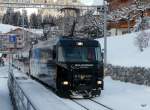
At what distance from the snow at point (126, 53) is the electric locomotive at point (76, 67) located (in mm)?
6166

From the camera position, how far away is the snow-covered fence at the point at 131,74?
97.8 feet

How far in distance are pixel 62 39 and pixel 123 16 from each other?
41068 mm

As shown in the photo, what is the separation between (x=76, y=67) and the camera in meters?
25.7

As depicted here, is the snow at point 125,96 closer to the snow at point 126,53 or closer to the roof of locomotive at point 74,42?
the snow at point 126,53

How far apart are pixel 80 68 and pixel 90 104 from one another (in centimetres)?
295

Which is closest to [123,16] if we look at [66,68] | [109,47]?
[109,47]

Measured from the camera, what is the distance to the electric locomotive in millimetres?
25594

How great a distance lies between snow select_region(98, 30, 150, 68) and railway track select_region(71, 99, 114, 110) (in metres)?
7.98

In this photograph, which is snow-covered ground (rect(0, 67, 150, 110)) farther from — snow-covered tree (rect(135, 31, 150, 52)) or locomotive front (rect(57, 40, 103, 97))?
snow-covered tree (rect(135, 31, 150, 52))

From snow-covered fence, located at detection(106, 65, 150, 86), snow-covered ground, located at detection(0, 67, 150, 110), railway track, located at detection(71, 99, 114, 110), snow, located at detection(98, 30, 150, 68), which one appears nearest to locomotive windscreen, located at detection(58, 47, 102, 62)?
snow-covered ground, located at detection(0, 67, 150, 110)

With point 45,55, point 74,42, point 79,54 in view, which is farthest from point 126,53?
point 79,54

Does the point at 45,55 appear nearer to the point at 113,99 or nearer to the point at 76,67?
the point at 76,67

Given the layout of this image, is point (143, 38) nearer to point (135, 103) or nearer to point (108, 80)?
point (108, 80)

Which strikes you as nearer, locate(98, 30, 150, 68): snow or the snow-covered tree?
locate(98, 30, 150, 68): snow
